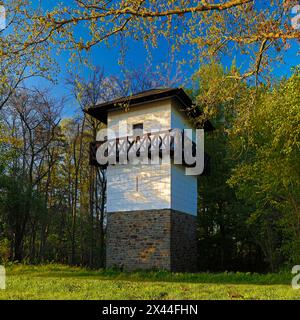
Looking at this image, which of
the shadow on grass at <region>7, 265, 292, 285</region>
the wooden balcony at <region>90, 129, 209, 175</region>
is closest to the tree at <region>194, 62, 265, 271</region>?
the wooden balcony at <region>90, 129, 209, 175</region>

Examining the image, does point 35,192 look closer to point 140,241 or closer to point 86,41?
point 140,241

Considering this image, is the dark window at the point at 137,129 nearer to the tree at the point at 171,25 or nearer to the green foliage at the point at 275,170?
the green foliage at the point at 275,170

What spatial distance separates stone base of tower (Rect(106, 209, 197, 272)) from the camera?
14.2 metres

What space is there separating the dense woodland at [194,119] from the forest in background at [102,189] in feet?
0.23

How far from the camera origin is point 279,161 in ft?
48.3

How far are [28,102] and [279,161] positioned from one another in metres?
14.2

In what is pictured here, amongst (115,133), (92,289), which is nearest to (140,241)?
(115,133)

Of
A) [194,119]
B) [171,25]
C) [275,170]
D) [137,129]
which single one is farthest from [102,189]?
[171,25]

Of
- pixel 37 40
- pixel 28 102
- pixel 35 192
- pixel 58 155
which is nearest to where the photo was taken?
pixel 37 40

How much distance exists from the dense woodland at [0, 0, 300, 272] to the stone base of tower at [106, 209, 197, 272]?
342cm

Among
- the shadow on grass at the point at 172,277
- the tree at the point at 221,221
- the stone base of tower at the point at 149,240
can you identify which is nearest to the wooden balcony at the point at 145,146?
the stone base of tower at the point at 149,240

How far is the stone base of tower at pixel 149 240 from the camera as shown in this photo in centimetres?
1417

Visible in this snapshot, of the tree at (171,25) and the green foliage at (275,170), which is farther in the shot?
the green foliage at (275,170)

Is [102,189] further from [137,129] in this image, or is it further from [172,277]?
[172,277]
